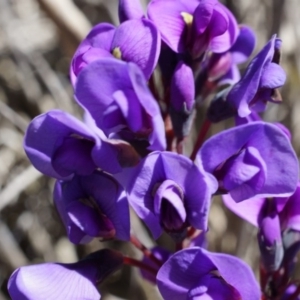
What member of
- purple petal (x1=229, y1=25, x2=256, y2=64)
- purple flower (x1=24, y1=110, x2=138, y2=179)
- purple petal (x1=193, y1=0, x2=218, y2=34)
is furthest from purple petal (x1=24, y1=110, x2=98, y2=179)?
purple petal (x1=229, y1=25, x2=256, y2=64)

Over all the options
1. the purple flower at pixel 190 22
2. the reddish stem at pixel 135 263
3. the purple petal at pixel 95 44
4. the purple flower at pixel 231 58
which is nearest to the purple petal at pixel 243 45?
the purple flower at pixel 231 58

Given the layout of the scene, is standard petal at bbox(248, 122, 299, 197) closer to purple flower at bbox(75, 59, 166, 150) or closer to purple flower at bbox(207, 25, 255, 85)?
purple flower at bbox(75, 59, 166, 150)

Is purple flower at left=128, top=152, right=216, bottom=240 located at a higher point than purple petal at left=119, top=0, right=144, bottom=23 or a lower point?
lower

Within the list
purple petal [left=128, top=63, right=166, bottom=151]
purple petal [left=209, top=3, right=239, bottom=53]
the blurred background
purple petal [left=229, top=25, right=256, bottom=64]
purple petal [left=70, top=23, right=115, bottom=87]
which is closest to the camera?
purple petal [left=128, top=63, right=166, bottom=151]

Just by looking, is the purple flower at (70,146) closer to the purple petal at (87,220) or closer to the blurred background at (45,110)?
the purple petal at (87,220)

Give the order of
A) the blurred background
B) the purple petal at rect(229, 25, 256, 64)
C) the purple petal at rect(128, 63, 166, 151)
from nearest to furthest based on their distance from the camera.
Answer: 1. the purple petal at rect(128, 63, 166, 151)
2. the purple petal at rect(229, 25, 256, 64)
3. the blurred background

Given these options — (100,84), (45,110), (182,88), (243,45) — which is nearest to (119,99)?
(100,84)
